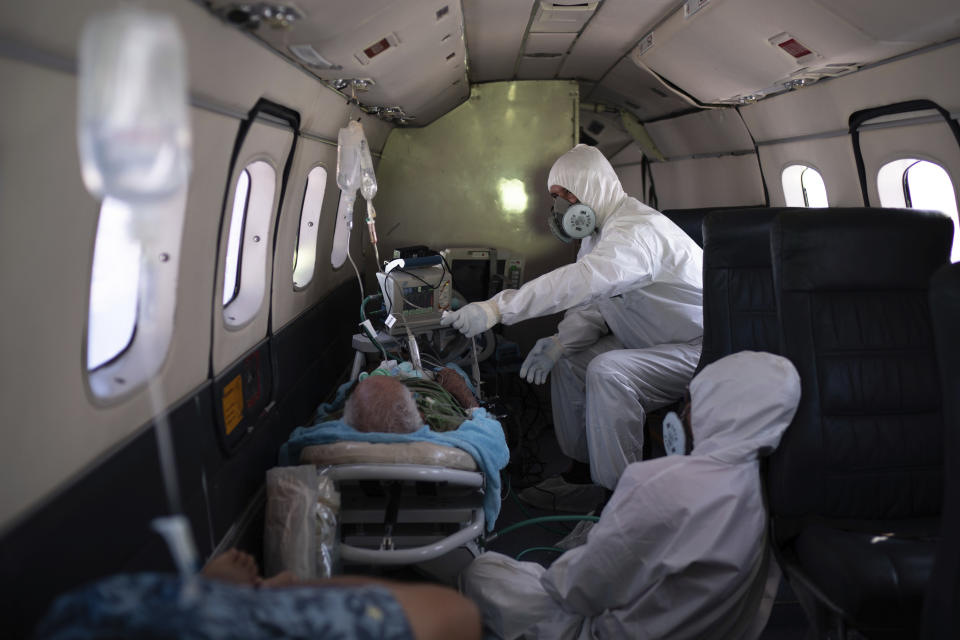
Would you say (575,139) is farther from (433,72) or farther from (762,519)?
(762,519)

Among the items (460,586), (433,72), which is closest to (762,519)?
(460,586)

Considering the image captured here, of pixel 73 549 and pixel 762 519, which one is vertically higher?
pixel 73 549

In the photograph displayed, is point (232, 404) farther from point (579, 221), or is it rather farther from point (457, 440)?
point (579, 221)

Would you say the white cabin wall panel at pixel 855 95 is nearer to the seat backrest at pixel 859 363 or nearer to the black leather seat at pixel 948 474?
the seat backrest at pixel 859 363

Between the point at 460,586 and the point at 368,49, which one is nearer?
the point at 460,586

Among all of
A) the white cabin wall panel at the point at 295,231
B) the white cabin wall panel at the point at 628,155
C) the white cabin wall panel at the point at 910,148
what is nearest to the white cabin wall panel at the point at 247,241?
the white cabin wall panel at the point at 295,231

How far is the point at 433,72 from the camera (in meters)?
4.79

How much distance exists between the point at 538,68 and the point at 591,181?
1.71 meters

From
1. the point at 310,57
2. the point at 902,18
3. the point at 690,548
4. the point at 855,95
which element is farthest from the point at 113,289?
the point at 855,95

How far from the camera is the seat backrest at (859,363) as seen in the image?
9.07 ft

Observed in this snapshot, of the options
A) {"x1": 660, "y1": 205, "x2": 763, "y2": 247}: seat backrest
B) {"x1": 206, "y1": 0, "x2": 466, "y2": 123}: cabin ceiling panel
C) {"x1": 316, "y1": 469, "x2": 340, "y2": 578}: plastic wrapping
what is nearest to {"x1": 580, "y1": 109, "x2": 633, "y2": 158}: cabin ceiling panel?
{"x1": 660, "y1": 205, "x2": 763, "y2": 247}: seat backrest

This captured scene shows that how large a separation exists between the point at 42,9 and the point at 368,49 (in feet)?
6.83

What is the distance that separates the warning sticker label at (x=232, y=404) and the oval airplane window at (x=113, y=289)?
→ 2.02 ft

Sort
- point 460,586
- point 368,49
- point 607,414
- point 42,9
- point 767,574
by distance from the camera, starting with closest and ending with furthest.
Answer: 1. point 42,9
2. point 767,574
3. point 460,586
4. point 368,49
5. point 607,414
